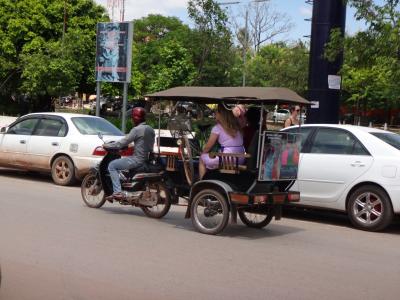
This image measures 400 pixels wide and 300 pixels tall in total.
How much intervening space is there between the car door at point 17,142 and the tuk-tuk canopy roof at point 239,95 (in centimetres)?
584

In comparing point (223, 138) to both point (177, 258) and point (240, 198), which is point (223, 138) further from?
point (177, 258)

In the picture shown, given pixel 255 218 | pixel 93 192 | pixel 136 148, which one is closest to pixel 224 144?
pixel 255 218

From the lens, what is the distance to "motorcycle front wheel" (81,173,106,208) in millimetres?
10211

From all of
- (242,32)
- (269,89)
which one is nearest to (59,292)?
(269,89)

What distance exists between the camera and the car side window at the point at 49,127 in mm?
13686

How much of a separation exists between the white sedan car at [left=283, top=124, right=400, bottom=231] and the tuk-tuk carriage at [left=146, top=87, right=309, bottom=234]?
1161 millimetres

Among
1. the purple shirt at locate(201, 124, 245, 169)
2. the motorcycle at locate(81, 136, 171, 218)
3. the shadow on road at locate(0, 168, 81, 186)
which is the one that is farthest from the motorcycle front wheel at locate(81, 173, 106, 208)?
the shadow on road at locate(0, 168, 81, 186)

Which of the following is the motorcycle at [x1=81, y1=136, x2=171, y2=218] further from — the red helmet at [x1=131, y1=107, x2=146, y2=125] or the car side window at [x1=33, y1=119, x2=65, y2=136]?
the car side window at [x1=33, y1=119, x2=65, y2=136]

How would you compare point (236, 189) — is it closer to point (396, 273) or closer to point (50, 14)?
point (396, 273)

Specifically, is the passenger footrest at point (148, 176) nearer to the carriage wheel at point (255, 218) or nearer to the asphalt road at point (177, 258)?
the asphalt road at point (177, 258)

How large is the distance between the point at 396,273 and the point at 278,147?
7.79ft

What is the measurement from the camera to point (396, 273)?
687 cm

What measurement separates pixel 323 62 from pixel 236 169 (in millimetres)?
7359

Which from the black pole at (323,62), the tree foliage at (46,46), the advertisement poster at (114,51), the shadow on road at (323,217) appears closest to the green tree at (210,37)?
the tree foliage at (46,46)
